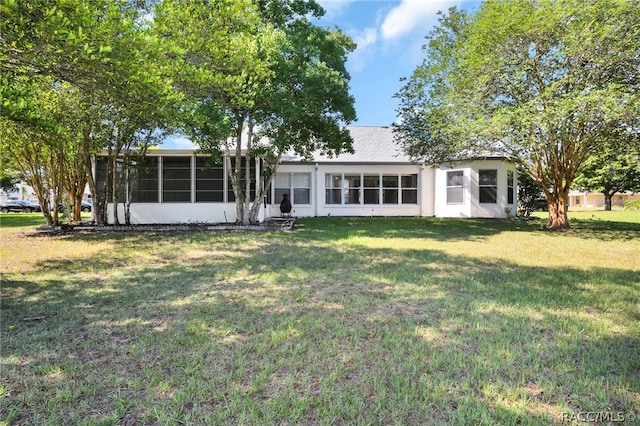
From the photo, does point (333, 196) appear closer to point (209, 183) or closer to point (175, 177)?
point (209, 183)


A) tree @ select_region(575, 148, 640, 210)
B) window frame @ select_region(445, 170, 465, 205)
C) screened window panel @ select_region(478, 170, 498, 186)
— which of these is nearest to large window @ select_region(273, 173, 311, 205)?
window frame @ select_region(445, 170, 465, 205)

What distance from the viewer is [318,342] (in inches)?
125

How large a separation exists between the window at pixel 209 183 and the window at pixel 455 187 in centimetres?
1210

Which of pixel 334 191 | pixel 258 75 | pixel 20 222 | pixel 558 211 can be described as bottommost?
pixel 20 222

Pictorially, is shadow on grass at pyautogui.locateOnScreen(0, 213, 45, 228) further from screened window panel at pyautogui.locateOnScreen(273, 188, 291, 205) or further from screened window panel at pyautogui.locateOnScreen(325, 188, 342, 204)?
screened window panel at pyautogui.locateOnScreen(325, 188, 342, 204)

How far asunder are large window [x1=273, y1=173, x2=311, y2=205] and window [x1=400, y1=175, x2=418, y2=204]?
541cm

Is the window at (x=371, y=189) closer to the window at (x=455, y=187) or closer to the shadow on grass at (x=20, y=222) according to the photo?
the window at (x=455, y=187)

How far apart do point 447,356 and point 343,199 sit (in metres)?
16.8

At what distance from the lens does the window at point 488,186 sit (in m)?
18.3

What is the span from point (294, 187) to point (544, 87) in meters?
12.1

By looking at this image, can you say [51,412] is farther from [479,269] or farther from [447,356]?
[479,269]

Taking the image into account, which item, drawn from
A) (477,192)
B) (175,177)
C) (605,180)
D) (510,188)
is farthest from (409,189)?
(605,180)

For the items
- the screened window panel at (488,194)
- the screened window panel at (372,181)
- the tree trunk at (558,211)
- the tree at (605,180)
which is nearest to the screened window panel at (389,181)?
the screened window panel at (372,181)

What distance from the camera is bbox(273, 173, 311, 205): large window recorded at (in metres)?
19.2
